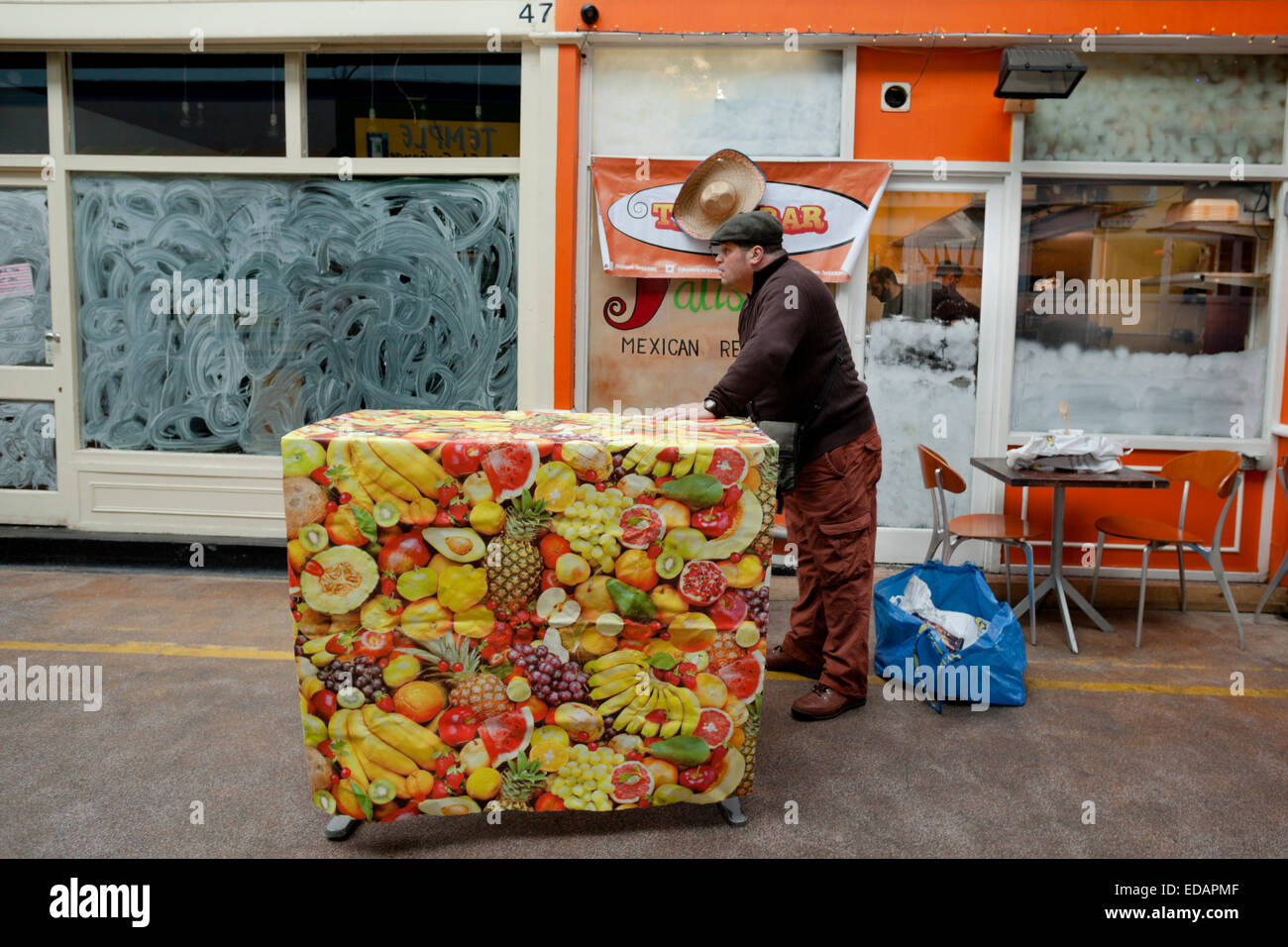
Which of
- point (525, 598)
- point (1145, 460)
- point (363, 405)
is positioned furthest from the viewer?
point (363, 405)

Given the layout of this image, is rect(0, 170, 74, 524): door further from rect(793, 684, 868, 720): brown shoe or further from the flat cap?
rect(793, 684, 868, 720): brown shoe

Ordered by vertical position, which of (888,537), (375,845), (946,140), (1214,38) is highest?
(1214,38)

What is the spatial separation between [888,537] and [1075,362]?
1661 millimetres

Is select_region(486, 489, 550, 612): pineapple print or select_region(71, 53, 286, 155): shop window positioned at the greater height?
select_region(71, 53, 286, 155): shop window

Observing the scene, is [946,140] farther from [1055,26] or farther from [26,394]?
[26,394]

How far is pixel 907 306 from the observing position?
5.97 meters

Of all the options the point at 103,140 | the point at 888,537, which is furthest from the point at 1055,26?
the point at 103,140

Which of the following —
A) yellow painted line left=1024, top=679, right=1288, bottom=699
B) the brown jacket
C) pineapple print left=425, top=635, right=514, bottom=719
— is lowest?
yellow painted line left=1024, top=679, right=1288, bottom=699

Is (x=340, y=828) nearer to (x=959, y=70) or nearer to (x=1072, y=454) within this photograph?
(x=1072, y=454)

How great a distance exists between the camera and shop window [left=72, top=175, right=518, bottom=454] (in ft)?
20.1

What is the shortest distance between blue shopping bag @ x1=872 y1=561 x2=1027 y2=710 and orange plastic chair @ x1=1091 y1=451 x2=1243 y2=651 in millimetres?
1210

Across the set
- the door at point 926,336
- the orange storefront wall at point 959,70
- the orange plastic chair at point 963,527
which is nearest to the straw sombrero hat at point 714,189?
the orange storefront wall at point 959,70

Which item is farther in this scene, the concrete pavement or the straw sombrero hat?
the straw sombrero hat

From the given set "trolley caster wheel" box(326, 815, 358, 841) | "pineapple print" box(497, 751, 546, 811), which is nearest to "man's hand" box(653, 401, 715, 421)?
"pineapple print" box(497, 751, 546, 811)
